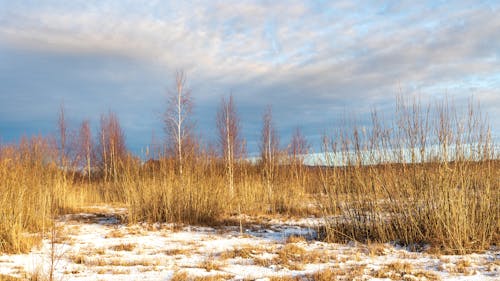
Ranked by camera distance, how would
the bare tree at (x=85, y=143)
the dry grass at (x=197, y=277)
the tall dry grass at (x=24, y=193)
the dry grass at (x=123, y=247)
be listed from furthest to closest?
the bare tree at (x=85, y=143)
the dry grass at (x=123, y=247)
the tall dry grass at (x=24, y=193)
the dry grass at (x=197, y=277)

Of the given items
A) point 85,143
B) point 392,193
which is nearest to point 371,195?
point 392,193

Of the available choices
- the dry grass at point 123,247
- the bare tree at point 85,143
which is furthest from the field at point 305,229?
the bare tree at point 85,143

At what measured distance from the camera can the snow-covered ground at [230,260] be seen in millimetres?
4297

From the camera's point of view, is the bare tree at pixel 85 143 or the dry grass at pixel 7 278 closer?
the dry grass at pixel 7 278

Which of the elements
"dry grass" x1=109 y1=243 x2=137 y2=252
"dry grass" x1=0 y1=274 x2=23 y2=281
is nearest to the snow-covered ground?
"dry grass" x1=109 y1=243 x2=137 y2=252

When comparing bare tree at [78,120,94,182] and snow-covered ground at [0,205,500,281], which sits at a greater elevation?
bare tree at [78,120,94,182]

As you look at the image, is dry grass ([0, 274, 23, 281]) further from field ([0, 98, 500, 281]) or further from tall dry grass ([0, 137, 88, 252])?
tall dry grass ([0, 137, 88, 252])

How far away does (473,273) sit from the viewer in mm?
4293

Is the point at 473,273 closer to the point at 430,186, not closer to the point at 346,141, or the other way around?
the point at 430,186

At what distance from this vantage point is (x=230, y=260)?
5.18 meters

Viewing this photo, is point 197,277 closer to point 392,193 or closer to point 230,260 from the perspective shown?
point 230,260

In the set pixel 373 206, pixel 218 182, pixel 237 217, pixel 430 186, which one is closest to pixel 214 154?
pixel 218 182

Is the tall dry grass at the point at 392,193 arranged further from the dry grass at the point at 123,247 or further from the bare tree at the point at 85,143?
the bare tree at the point at 85,143

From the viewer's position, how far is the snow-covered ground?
430 cm
